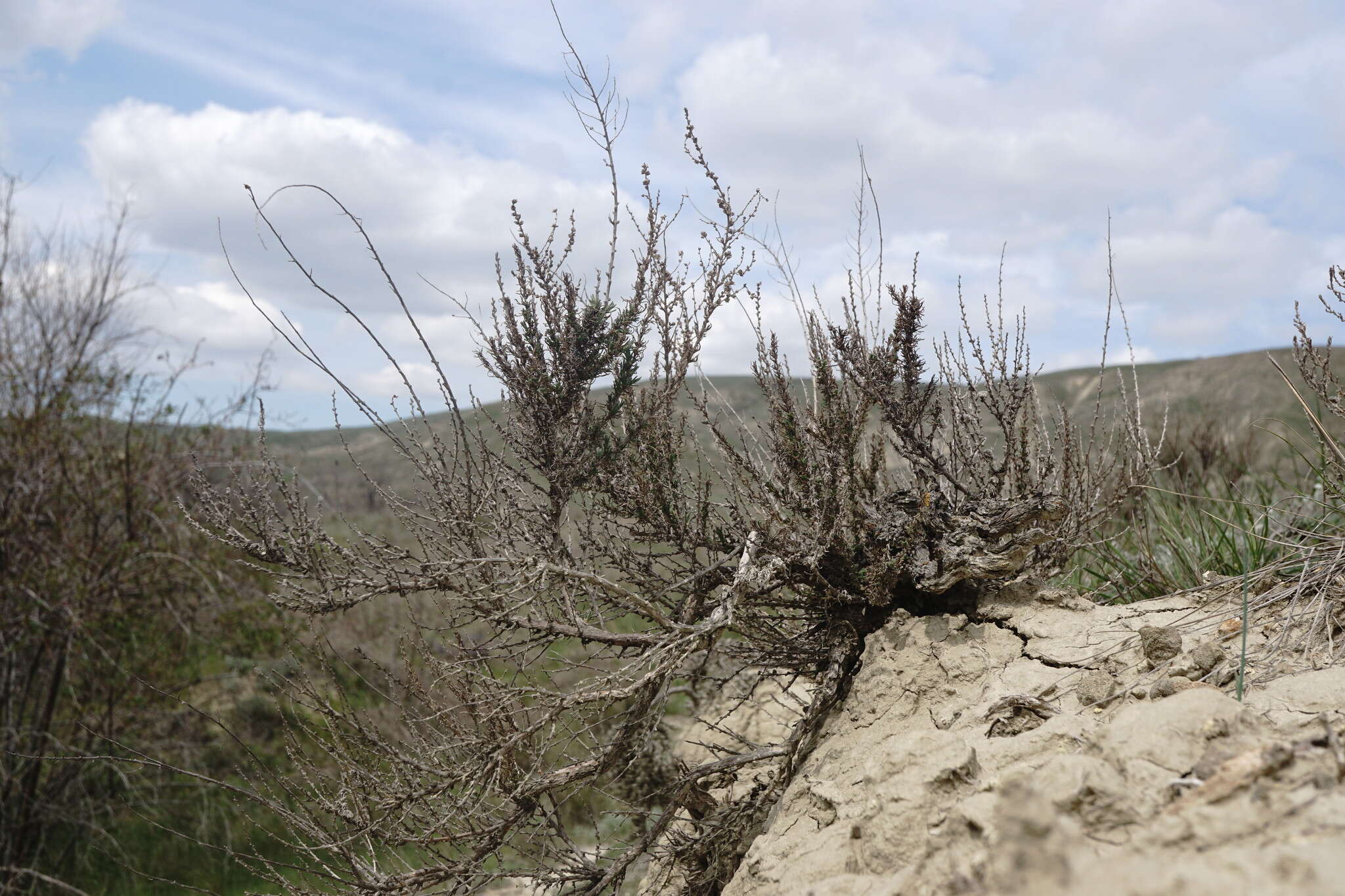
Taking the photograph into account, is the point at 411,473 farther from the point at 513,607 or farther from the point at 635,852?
the point at 635,852

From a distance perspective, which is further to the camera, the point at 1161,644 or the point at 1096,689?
the point at 1161,644

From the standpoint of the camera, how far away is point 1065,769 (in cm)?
191

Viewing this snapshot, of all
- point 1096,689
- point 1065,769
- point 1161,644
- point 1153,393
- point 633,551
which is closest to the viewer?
point 1065,769

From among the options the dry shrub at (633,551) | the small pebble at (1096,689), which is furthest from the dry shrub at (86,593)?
the small pebble at (1096,689)

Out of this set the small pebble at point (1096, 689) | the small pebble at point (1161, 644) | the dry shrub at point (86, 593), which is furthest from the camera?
the dry shrub at point (86, 593)

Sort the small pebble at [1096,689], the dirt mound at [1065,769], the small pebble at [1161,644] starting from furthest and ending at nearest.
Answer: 1. the small pebble at [1161,644]
2. the small pebble at [1096,689]
3. the dirt mound at [1065,769]

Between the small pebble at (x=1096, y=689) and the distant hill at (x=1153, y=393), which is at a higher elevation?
the distant hill at (x=1153, y=393)

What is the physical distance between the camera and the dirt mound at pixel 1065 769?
56.4 inches

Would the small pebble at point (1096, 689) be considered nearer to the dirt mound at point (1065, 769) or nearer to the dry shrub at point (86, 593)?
the dirt mound at point (1065, 769)

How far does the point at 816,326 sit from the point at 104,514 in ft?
26.0

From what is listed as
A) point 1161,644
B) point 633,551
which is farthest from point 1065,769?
point 633,551

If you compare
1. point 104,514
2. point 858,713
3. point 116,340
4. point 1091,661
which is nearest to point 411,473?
point 858,713

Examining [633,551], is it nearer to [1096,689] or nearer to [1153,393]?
[1096,689]

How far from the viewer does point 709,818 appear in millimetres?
3648
